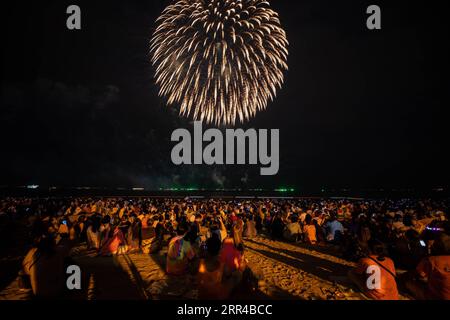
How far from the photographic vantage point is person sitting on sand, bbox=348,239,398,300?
4.61 m

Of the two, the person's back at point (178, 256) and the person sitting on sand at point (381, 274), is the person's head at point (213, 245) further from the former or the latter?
the person sitting on sand at point (381, 274)

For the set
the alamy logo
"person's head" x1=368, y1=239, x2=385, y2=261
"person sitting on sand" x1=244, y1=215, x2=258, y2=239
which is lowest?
"person sitting on sand" x1=244, y1=215, x2=258, y2=239

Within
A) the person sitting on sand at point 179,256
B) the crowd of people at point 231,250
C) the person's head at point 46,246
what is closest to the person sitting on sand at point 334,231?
the crowd of people at point 231,250

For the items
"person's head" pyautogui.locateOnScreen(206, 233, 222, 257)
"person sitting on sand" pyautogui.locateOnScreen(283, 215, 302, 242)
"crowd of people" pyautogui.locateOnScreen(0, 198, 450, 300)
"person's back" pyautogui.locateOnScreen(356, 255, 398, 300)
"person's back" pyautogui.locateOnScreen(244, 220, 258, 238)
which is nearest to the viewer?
"person's head" pyautogui.locateOnScreen(206, 233, 222, 257)

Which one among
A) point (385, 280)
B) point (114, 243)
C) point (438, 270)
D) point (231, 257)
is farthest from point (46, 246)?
point (438, 270)

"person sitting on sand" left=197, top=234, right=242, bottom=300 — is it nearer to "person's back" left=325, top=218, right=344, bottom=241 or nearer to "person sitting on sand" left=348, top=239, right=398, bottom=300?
"person sitting on sand" left=348, top=239, right=398, bottom=300

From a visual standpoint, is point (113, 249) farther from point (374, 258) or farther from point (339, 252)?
point (339, 252)

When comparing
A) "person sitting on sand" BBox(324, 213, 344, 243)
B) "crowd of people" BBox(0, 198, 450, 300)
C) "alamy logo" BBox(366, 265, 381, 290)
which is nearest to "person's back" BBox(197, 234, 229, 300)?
"crowd of people" BBox(0, 198, 450, 300)

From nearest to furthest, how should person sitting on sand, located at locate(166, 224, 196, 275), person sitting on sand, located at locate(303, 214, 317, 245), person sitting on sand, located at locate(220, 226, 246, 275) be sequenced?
person sitting on sand, located at locate(220, 226, 246, 275) < person sitting on sand, located at locate(166, 224, 196, 275) < person sitting on sand, located at locate(303, 214, 317, 245)

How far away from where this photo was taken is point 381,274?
4.68 m

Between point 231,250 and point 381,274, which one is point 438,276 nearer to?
point 381,274

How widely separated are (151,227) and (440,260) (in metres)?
9.30

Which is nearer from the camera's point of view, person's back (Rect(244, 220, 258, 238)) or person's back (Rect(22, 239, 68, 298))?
person's back (Rect(22, 239, 68, 298))
